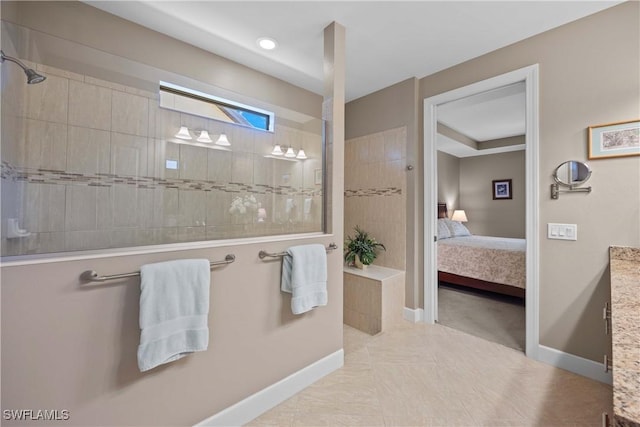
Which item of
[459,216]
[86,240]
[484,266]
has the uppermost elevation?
[459,216]

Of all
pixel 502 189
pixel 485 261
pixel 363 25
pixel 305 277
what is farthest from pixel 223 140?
pixel 502 189

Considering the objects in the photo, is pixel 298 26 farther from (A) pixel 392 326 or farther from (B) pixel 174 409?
(A) pixel 392 326

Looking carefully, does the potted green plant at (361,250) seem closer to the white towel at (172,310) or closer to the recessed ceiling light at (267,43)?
the white towel at (172,310)

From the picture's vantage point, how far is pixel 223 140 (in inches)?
69.0

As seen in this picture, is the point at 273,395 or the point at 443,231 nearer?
the point at 273,395

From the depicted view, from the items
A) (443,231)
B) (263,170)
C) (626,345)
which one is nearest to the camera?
(626,345)

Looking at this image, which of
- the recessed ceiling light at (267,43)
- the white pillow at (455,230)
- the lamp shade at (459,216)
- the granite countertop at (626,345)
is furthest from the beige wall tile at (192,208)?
the lamp shade at (459,216)

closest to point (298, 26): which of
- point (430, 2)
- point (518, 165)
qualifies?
point (430, 2)

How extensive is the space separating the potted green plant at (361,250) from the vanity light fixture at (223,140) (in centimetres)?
187

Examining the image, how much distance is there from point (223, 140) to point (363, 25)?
141cm

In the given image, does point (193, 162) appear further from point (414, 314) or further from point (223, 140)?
point (414, 314)

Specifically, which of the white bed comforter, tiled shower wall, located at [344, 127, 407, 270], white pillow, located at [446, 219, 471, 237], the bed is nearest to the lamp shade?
white pillow, located at [446, 219, 471, 237]

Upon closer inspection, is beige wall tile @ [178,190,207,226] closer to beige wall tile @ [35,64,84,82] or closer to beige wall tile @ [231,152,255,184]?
beige wall tile @ [231,152,255,184]

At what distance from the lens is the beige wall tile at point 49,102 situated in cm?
117
